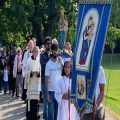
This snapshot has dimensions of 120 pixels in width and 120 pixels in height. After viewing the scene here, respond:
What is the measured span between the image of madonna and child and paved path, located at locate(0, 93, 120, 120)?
6368mm

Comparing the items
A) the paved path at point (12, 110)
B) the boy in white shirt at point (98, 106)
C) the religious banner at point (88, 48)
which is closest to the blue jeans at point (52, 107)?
the paved path at point (12, 110)

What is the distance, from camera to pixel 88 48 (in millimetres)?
6949

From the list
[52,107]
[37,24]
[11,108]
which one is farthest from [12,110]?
[37,24]

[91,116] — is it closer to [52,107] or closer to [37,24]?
[52,107]

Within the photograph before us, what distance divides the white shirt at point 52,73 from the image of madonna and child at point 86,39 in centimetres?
379

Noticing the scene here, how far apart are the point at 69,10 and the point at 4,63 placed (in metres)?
14.9

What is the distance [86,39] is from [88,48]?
0.48ft

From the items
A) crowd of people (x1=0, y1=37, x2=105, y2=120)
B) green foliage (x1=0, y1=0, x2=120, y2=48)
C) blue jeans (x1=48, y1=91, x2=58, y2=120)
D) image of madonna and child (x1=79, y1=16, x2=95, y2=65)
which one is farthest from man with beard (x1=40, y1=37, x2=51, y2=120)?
green foliage (x1=0, y1=0, x2=120, y2=48)

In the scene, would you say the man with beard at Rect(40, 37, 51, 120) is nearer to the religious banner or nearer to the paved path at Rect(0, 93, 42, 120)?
the paved path at Rect(0, 93, 42, 120)

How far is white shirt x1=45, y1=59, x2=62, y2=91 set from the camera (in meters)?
10.9

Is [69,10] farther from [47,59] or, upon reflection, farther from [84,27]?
[84,27]

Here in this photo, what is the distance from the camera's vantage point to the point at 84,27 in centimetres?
709

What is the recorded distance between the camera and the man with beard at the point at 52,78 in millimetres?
10828

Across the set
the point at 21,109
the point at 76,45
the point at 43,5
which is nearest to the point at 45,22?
the point at 43,5
